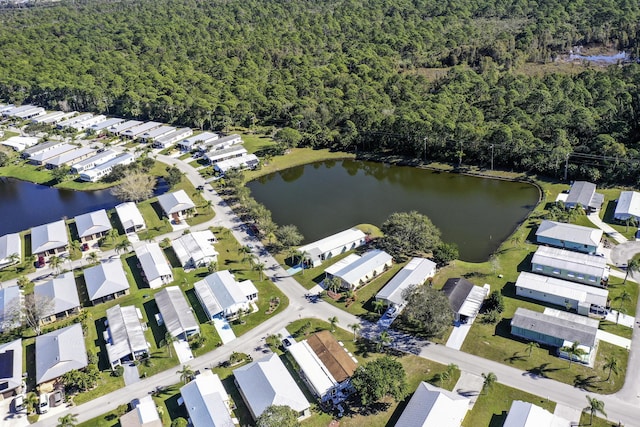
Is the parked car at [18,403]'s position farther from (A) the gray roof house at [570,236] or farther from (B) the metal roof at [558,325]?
(A) the gray roof house at [570,236]

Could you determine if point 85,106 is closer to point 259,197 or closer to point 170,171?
point 170,171

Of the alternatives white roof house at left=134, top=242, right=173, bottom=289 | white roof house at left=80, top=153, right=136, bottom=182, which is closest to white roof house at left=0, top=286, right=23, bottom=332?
white roof house at left=134, top=242, right=173, bottom=289

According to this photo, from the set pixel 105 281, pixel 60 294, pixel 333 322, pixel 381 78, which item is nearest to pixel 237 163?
pixel 105 281

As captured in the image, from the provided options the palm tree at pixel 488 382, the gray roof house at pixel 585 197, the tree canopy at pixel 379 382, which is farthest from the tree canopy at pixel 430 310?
the gray roof house at pixel 585 197

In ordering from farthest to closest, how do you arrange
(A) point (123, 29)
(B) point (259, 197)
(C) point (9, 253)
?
(A) point (123, 29) < (B) point (259, 197) < (C) point (9, 253)

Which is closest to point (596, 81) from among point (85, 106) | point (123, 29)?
point (85, 106)

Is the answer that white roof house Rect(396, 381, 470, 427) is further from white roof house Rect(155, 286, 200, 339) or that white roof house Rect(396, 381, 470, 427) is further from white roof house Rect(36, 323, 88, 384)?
white roof house Rect(36, 323, 88, 384)
